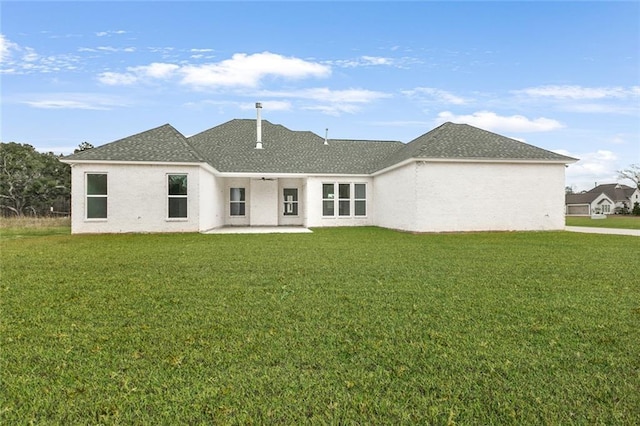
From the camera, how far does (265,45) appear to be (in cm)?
1798

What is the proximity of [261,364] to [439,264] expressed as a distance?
18.5ft

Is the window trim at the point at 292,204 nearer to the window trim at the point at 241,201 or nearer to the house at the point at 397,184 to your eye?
the window trim at the point at 241,201

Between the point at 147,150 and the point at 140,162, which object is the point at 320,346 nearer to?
Result: the point at 140,162

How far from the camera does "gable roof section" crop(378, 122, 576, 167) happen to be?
53.0ft

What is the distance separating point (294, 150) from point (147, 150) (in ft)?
29.7

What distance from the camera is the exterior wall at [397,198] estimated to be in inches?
642

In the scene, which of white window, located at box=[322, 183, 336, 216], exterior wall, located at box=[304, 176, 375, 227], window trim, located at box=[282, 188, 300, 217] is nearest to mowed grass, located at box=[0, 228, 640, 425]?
exterior wall, located at box=[304, 176, 375, 227]

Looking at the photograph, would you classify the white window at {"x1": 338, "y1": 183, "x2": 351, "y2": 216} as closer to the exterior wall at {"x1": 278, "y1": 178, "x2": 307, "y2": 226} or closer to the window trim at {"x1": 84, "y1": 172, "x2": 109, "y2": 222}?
the exterior wall at {"x1": 278, "y1": 178, "x2": 307, "y2": 226}

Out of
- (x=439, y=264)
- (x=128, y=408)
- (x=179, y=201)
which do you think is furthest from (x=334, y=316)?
(x=179, y=201)

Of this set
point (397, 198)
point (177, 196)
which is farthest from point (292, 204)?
point (177, 196)

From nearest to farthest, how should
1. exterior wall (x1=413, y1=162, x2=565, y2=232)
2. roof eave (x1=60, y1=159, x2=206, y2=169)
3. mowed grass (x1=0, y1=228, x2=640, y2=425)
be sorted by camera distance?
mowed grass (x1=0, y1=228, x2=640, y2=425) → roof eave (x1=60, y1=159, x2=206, y2=169) → exterior wall (x1=413, y1=162, x2=565, y2=232)

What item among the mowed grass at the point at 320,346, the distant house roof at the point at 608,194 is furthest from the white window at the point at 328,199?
the distant house roof at the point at 608,194

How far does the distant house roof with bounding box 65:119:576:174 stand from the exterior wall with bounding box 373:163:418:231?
69 cm

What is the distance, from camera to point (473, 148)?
16.9m
